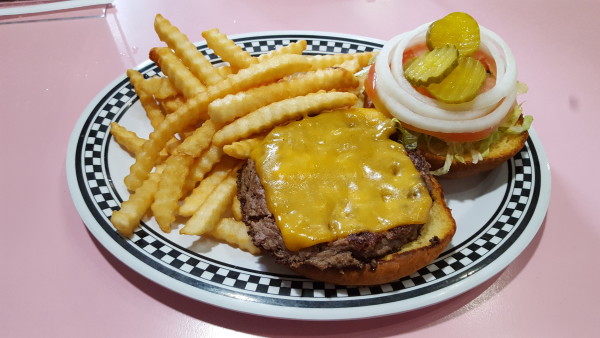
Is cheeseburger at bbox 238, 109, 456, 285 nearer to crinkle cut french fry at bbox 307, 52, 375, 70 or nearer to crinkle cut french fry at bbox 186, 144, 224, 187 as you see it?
crinkle cut french fry at bbox 186, 144, 224, 187

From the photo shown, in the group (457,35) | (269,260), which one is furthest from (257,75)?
(457,35)

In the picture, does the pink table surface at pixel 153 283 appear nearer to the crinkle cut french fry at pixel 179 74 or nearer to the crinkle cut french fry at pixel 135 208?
the crinkle cut french fry at pixel 135 208

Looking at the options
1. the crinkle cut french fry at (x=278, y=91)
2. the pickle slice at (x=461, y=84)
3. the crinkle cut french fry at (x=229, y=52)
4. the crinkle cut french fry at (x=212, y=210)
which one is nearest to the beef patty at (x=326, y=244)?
the crinkle cut french fry at (x=212, y=210)

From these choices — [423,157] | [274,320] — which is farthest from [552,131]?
[274,320]

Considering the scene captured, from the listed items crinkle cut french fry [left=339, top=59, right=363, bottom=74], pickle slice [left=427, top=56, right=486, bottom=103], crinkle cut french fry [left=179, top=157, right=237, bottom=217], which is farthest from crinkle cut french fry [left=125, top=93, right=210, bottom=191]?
pickle slice [left=427, top=56, right=486, bottom=103]

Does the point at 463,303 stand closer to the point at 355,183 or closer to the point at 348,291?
the point at 348,291

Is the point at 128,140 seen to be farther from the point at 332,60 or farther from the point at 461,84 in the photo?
the point at 461,84
